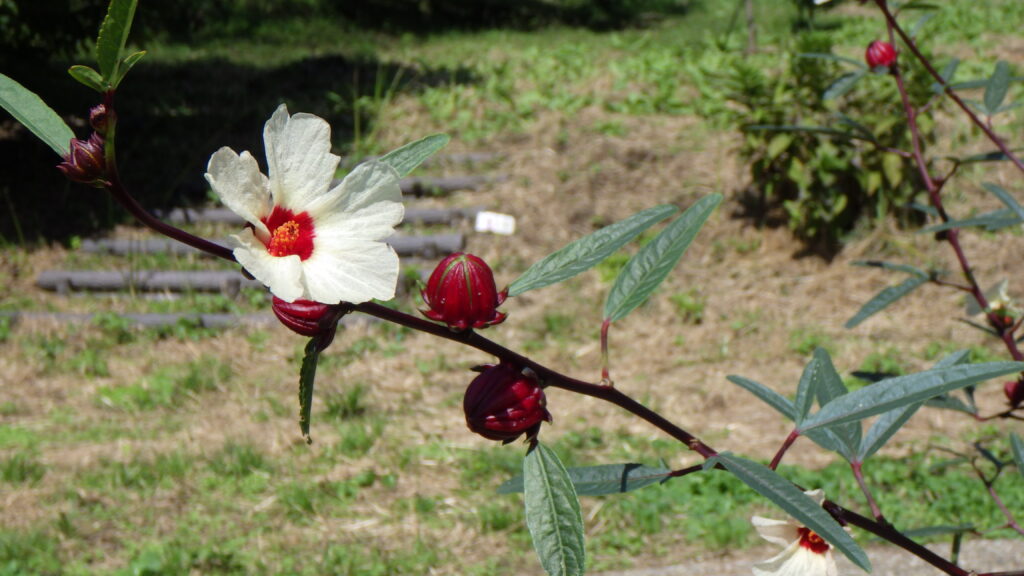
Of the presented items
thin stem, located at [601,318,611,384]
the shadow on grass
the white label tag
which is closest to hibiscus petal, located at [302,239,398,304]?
thin stem, located at [601,318,611,384]

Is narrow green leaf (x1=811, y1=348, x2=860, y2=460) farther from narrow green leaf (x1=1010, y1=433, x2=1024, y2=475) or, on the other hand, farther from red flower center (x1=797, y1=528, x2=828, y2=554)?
narrow green leaf (x1=1010, y1=433, x2=1024, y2=475)

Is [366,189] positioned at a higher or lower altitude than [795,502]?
higher

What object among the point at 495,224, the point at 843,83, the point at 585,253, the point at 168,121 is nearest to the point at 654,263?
the point at 585,253

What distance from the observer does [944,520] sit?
3.05m

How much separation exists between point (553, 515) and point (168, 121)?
6843 mm

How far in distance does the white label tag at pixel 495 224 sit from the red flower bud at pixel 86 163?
4836mm

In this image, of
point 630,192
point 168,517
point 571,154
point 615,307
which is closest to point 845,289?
point 630,192

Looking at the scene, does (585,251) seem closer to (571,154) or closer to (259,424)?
(259,424)

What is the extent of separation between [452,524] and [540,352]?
141 cm

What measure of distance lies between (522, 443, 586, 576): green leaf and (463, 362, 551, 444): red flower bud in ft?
0.09

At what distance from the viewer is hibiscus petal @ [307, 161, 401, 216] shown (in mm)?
628

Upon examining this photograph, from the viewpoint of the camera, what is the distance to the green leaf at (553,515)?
2.19 ft

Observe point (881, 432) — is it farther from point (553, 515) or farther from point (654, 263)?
point (553, 515)

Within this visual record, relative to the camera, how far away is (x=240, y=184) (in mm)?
596
